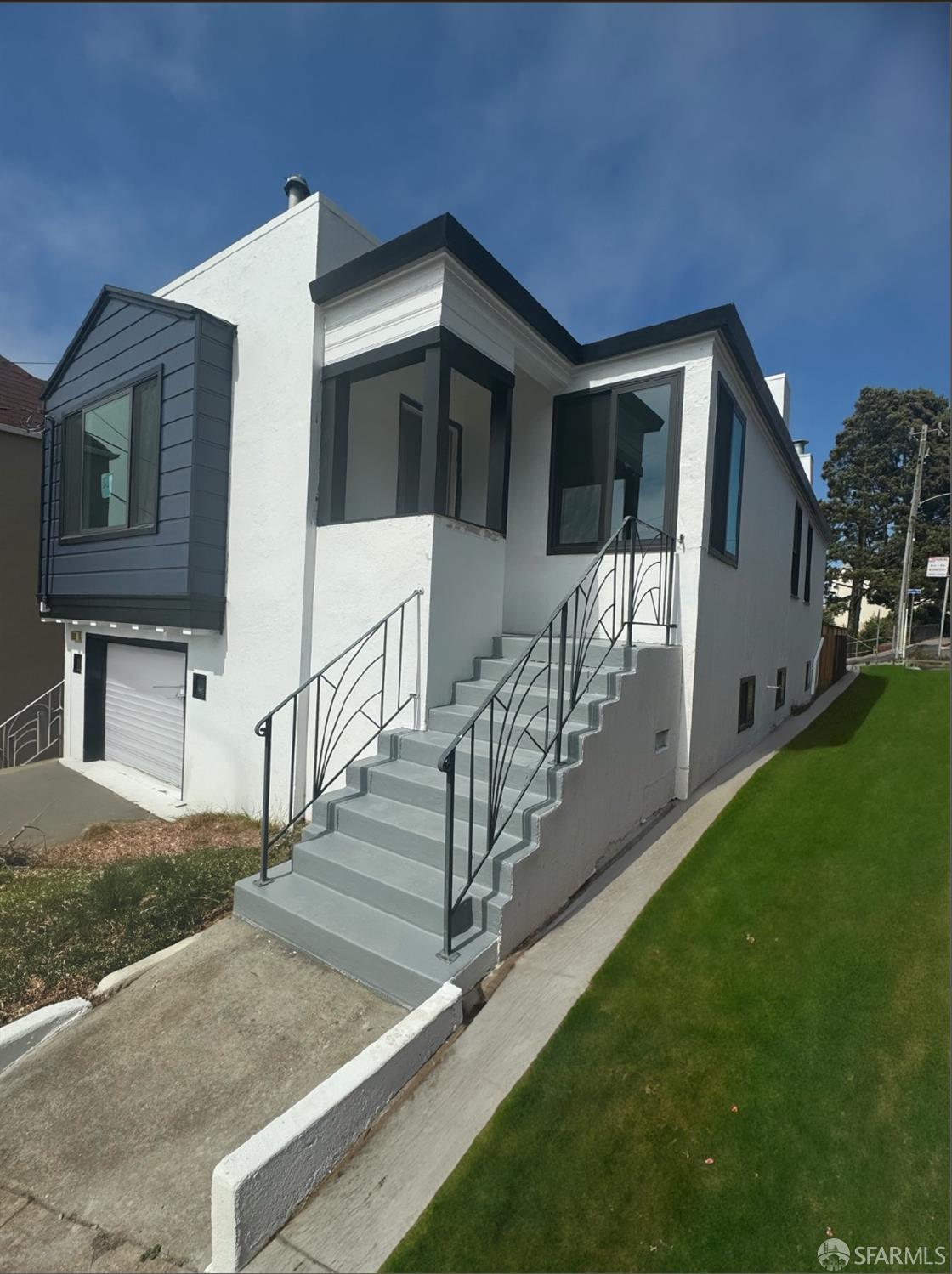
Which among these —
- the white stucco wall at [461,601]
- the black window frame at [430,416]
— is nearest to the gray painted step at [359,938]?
the white stucco wall at [461,601]

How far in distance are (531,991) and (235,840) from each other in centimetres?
323

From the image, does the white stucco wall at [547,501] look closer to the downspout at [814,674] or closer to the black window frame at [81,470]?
the black window frame at [81,470]

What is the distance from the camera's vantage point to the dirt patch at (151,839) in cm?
494

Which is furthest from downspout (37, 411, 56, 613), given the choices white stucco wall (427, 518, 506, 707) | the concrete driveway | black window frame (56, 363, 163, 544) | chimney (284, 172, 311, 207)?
white stucco wall (427, 518, 506, 707)

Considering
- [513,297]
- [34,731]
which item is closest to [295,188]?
[513,297]

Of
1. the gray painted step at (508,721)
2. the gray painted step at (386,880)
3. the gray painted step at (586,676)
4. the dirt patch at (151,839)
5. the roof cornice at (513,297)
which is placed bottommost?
the dirt patch at (151,839)

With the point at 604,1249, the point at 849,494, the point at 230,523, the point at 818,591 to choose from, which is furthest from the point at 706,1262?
the point at 849,494

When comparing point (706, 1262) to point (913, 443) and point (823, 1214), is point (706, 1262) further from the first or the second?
point (913, 443)

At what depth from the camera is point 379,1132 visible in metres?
2.29

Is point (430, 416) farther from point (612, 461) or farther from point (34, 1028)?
point (34, 1028)

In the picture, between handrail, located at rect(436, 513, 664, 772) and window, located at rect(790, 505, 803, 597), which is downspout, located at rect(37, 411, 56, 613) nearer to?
handrail, located at rect(436, 513, 664, 772)

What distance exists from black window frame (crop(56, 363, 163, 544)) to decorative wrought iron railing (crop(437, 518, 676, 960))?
15.3 ft

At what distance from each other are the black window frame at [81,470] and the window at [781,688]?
8537 millimetres

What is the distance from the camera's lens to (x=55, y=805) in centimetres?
680
